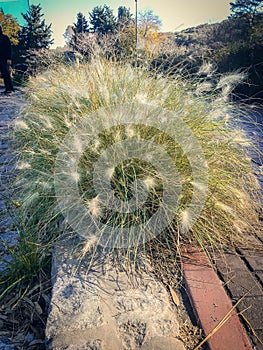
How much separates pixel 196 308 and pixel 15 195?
4.45ft

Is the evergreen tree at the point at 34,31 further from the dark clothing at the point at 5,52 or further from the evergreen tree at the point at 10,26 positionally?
the dark clothing at the point at 5,52

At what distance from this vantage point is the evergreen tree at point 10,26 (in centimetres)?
1521

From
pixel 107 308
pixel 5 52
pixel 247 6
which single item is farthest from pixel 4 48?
pixel 247 6

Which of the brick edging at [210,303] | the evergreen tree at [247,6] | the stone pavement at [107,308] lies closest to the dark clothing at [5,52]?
the stone pavement at [107,308]

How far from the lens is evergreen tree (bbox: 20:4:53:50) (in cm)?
1523

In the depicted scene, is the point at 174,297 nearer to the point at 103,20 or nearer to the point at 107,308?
the point at 107,308

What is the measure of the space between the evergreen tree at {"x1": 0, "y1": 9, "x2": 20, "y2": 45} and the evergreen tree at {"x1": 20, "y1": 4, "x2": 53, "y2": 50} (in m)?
0.33

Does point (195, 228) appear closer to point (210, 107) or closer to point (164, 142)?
point (164, 142)

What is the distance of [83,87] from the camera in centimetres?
223

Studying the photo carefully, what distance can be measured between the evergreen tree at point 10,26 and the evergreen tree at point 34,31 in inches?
12.9

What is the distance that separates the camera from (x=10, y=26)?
50.9 ft

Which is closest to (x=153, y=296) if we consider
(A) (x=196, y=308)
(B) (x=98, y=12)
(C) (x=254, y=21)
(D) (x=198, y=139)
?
(A) (x=196, y=308)

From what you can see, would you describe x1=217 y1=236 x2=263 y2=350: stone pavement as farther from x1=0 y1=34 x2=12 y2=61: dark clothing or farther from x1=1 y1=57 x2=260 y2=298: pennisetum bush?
x1=0 y1=34 x2=12 y2=61: dark clothing

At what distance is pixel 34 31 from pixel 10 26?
1288 millimetres
